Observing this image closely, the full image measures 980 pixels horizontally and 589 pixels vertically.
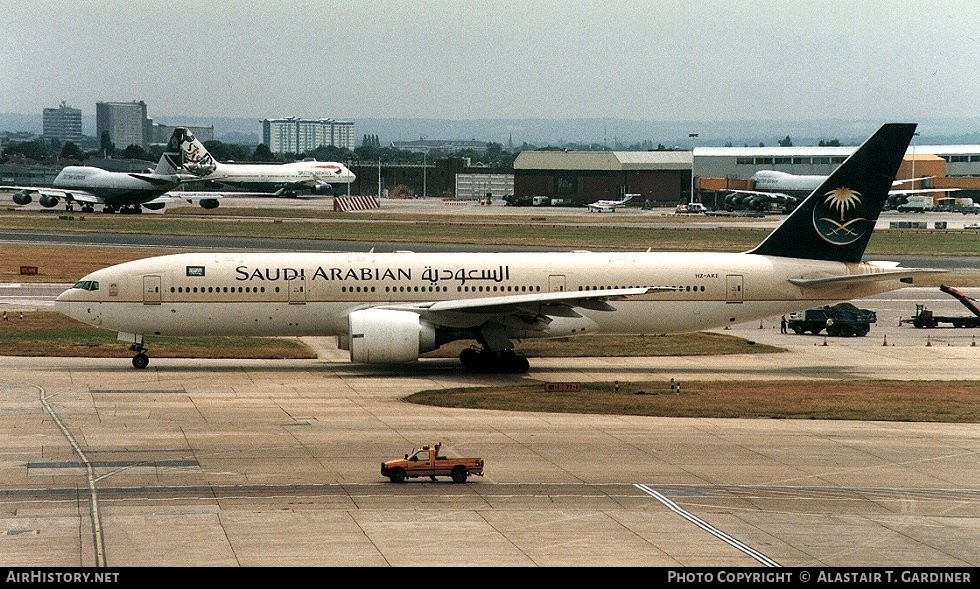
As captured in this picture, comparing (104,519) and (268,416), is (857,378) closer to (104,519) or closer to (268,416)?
(268,416)

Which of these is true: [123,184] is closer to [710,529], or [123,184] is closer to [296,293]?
[296,293]

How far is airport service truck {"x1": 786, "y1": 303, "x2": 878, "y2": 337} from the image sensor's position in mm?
60375

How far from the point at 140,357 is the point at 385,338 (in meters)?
9.22

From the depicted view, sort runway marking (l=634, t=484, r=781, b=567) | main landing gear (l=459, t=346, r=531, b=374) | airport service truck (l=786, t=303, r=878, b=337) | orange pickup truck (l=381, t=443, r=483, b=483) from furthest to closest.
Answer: airport service truck (l=786, t=303, r=878, b=337), main landing gear (l=459, t=346, r=531, b=374), orange pickup truck (l=381, t=443, r=483, b=483), runway marking (l=634, t=484, r=781, b=567)

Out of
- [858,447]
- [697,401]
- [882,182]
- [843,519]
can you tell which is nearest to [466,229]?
[882,182]

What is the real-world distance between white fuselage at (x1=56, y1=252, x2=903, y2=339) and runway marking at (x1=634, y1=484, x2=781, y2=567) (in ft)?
63.4

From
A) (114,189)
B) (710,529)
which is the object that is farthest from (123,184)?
(710,529)

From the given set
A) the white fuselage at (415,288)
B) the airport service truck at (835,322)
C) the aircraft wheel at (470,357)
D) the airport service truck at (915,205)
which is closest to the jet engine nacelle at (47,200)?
the airport service truck at (915,205)

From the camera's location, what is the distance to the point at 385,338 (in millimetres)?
45562

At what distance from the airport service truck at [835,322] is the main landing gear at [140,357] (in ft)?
99.4

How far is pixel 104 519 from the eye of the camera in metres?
25.0

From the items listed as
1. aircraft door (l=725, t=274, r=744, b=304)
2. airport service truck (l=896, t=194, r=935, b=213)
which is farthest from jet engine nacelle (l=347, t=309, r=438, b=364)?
airport service truck (l=896, t=194, r=935, b=213)

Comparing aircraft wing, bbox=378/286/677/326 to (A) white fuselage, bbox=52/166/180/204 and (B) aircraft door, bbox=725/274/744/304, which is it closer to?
(B) aircraft door, bbox=725/274/744/304

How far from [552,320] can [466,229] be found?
72.3 meters
